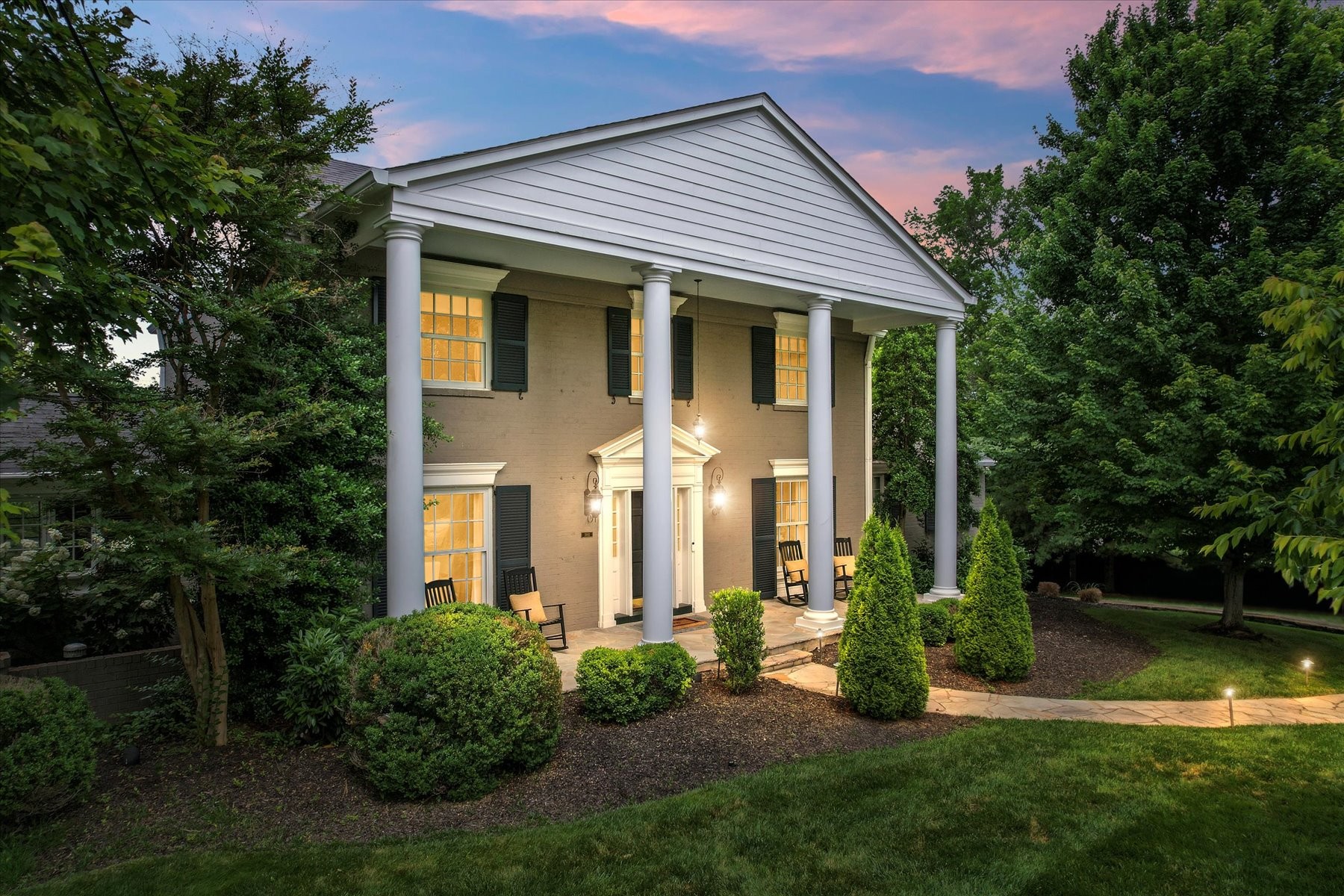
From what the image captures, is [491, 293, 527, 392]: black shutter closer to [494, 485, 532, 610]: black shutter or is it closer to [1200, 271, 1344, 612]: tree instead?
[494, 485, 532, 610]: black shutter

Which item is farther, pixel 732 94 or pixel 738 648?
pixel 732 94

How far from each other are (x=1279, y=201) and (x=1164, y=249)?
1559 millimetres

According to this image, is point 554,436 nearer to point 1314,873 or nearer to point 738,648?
point 738,648

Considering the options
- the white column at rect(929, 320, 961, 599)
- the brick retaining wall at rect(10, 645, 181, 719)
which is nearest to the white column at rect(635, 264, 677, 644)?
the brick retaining wall at rect(10, 645, 181, 719)

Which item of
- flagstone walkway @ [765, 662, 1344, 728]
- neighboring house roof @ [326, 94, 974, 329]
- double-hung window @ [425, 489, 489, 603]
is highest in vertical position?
neighboring house roof @ [326, 94, 974, 329]

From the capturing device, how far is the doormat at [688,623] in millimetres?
10648

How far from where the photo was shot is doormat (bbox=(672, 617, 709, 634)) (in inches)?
419

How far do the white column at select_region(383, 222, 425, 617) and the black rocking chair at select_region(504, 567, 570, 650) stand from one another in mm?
2031

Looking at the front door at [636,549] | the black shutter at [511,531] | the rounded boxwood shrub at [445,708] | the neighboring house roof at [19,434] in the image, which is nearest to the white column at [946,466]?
the front door at [636,549]

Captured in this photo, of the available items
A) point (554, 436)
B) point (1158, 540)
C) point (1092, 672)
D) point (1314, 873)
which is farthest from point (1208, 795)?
point (554, 436)

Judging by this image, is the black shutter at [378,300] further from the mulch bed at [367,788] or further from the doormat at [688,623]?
the doormat at [688,623]

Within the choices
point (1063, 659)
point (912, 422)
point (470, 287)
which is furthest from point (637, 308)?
point (1063, 659)

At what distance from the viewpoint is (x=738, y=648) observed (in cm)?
816

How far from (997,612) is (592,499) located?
220 inches
